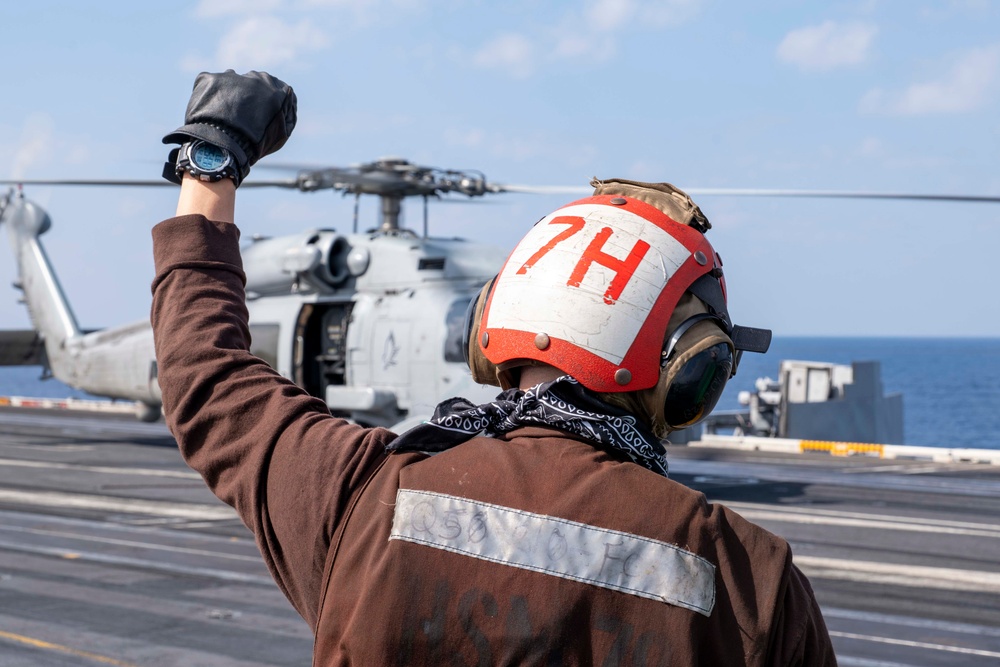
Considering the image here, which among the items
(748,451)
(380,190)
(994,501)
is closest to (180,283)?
(380,190)

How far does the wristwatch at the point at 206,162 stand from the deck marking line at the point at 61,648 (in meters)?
5.46

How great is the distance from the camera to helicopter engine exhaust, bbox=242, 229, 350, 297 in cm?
1380

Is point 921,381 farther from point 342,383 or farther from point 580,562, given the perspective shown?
point 580,562

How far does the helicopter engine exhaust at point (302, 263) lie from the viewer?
13797 mm

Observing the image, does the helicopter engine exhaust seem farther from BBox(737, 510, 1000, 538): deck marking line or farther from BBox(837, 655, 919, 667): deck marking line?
BBox(837, 655, 919, 667): deck marking line

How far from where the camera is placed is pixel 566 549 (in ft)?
5.14

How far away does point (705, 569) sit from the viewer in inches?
61.2

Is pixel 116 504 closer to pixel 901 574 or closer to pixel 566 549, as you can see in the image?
pixel 901 574

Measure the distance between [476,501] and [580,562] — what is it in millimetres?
175

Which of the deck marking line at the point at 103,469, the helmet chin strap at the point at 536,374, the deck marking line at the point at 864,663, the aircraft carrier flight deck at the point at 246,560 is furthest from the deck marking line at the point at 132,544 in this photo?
the helmet chin strap at the point at 536,374

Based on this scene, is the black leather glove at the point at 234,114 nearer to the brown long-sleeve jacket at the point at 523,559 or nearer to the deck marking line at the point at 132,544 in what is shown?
the brown long-sleeve jacket at the point at 523,559

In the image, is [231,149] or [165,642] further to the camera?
[165,642]

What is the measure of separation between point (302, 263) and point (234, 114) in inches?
468

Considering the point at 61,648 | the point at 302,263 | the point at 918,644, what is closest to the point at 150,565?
the point at 61,648
